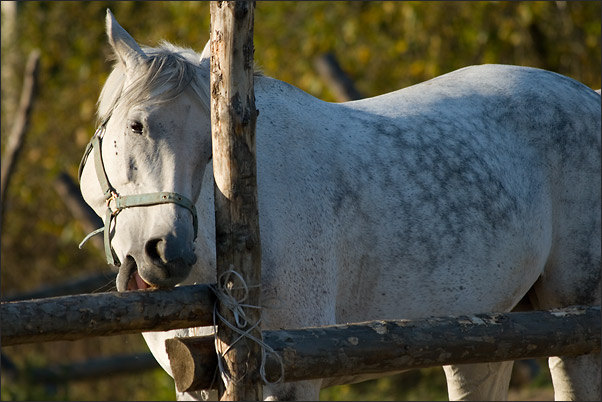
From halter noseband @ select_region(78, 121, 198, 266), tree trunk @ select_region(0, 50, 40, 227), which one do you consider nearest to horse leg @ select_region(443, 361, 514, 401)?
halter noseband @ select_region(78, 121, 198, 266)

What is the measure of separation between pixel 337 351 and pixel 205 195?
2.64 ft

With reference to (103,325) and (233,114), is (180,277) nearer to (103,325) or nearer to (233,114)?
(103,325)

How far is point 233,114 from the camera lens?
2385 millimetres

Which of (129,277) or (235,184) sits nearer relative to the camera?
(235,184)

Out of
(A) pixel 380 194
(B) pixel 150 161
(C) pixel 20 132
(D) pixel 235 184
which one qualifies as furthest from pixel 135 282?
(C) pixel 20 132

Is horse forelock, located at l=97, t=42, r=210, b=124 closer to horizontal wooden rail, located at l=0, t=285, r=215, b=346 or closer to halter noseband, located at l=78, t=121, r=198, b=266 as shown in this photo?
halter noseband, located at l=78, t=121, r=198, b=266

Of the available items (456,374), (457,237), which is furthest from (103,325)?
(456,374)

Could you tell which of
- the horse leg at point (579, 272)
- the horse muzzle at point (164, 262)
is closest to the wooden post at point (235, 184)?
the horse muzzle at point (164, 262)

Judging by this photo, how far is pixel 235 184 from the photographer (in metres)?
2.40

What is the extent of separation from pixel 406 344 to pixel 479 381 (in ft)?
5.72

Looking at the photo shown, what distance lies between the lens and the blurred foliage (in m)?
7.83

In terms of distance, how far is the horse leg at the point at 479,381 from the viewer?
4176mm

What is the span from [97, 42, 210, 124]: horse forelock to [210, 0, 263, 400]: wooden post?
0.29 meters

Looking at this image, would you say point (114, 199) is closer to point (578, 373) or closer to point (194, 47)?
point (578, 373)
